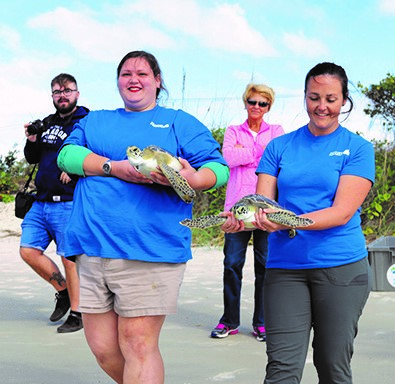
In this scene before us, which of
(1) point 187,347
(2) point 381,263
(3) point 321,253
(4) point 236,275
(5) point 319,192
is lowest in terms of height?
(1) point 187,347

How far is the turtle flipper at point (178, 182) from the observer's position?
8.79 ft

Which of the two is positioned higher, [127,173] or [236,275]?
[127,173]

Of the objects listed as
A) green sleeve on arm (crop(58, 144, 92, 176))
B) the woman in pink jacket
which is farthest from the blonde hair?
green sleeve on arm (crop(58, 144, 92, 176))

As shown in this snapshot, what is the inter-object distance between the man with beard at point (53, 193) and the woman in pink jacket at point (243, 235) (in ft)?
3.86

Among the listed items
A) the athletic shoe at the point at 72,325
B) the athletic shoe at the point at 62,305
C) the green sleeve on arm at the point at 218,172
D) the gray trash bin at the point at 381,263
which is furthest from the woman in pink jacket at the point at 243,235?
the green sleeve on arm at the point at 218,172

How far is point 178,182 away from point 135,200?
0.24 m

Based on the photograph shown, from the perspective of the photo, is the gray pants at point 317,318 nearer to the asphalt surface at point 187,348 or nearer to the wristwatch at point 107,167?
the wristwatch at point 107,167

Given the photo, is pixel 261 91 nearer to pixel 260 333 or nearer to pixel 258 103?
pixel 258 103

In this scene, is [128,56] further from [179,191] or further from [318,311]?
[318,311]

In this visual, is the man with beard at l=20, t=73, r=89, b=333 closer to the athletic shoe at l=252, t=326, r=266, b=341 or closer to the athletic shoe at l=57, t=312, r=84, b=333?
the athletic shoe at l=57, t=312, r=84, b=333

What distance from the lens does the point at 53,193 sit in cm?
535

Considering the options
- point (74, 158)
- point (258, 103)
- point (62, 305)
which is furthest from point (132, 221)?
point (62, 305)

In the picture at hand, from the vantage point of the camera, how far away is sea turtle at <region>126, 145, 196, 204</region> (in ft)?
8.80

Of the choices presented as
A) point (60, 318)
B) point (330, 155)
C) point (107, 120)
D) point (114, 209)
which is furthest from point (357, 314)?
point (60, 318)
